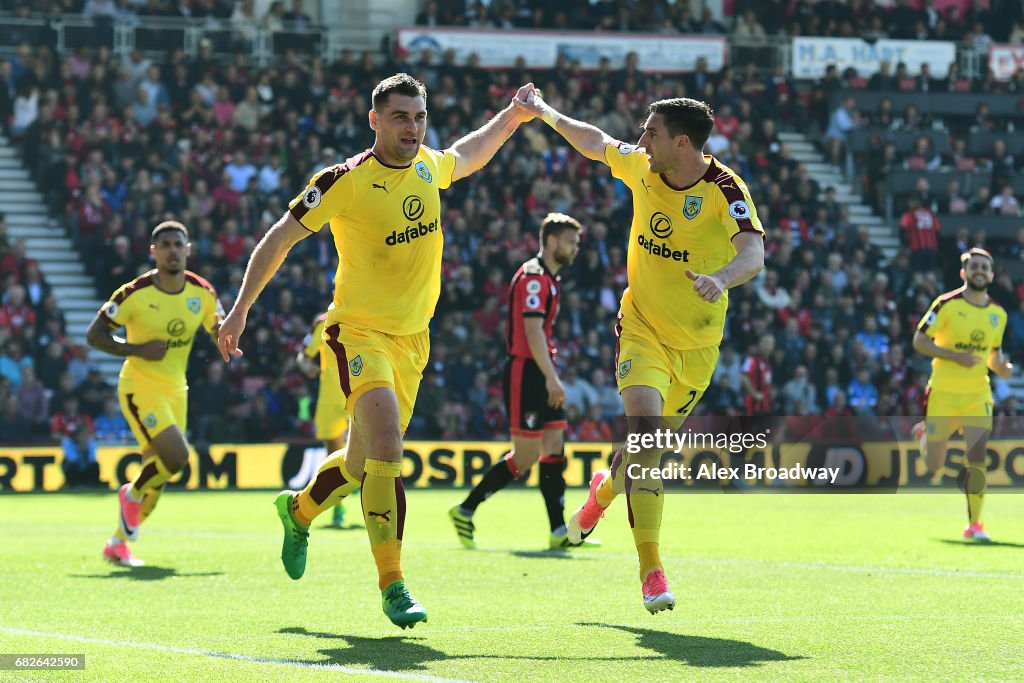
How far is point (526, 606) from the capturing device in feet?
30.1

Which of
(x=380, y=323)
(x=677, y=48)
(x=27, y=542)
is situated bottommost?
(x=27, y=542)

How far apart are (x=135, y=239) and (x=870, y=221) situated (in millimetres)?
15280

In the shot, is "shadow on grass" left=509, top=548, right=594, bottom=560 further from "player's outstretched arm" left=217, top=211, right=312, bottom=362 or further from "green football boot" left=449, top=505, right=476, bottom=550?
"player's outstretched arm" left=217, top=211, right=312, bottom=362

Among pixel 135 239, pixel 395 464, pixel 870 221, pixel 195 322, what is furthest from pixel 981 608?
pixel 870 221

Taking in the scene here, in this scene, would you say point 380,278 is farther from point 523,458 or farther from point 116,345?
point 523,458

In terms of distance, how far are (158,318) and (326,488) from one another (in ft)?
13.9

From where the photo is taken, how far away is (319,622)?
27.9ft

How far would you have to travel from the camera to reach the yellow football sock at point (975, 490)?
14680 millimetres

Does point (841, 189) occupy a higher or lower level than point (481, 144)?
higher

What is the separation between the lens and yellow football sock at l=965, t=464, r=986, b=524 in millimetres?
14680

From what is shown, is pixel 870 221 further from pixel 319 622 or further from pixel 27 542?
pixel 319 622

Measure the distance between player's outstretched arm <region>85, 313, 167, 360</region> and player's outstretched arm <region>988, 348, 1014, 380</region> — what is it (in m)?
7.63

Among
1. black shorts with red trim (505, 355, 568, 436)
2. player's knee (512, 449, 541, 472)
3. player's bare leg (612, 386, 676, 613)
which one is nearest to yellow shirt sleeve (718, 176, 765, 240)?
player's bare leg (612, 386, 676, 613)

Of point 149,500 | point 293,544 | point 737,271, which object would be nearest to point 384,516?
point 293,544
